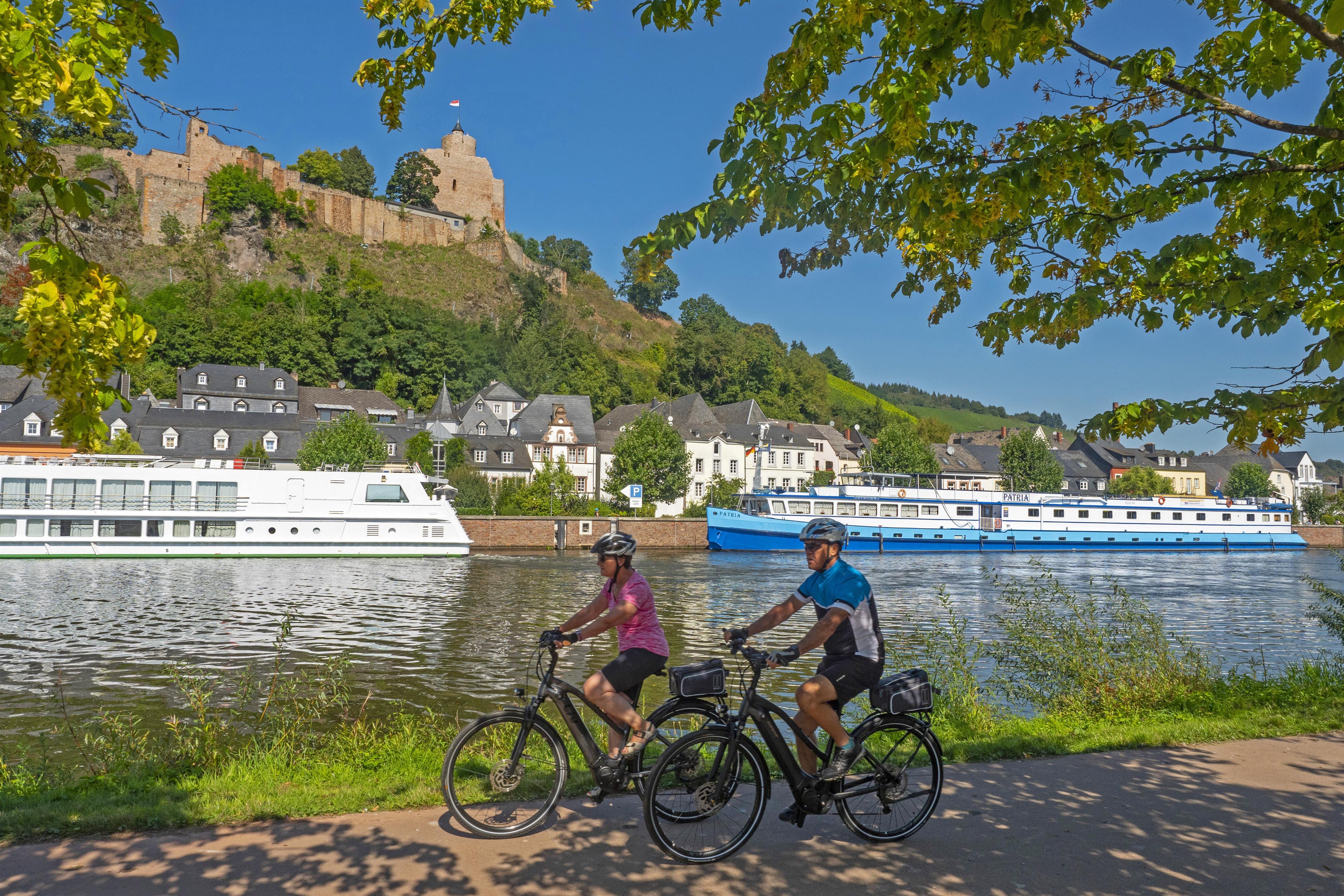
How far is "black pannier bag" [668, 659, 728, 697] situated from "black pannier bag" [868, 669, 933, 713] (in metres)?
0.84

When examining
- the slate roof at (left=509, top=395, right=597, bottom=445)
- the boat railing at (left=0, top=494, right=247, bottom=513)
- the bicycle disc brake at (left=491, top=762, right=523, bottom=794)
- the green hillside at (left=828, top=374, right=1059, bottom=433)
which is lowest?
the bicycle disc brake at (left=491, top=762, right=523, bottom=794)

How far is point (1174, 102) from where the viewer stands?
19.1 feet

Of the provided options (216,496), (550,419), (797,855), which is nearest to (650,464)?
(550,419)

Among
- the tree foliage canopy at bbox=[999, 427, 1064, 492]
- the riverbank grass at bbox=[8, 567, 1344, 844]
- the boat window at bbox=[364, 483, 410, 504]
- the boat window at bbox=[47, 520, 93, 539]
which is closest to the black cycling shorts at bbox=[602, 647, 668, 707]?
the riverbank grass at bbox=[8, 567, 1344, 844]

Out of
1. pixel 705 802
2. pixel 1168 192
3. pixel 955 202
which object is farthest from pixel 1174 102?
pixel 705 802

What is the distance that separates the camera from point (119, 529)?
123 ft

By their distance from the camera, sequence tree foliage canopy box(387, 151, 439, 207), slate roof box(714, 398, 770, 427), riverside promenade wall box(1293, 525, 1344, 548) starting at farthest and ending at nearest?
1. tree foliage canopy box(387, 151, 439, 207)
2. slate roof box(714, 398, 770, 427)
3. riverside promenade wall box(1293, 525, 1344, 548)

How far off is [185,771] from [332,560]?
33.4m

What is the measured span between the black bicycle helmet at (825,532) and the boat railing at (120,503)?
1510 inches

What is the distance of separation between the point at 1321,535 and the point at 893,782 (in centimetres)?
7571

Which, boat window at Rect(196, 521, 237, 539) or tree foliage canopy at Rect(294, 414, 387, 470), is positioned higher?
tree foliage canopy at Rect(294, 414, 387, 470)

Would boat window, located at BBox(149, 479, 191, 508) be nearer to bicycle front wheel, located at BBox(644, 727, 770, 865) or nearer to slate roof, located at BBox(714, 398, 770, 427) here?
bicycle front wheel, located at BBox(644, 727, 770, 865)

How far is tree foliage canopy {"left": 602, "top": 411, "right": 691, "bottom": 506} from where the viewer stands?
63.8 m

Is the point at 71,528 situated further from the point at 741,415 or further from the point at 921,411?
the point at 921,411
